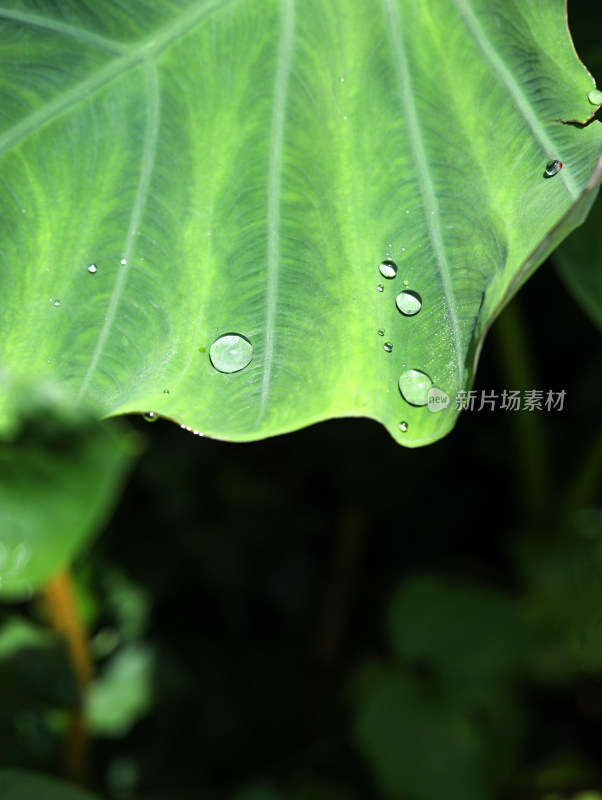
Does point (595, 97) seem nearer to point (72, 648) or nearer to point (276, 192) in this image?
point (276, 192)

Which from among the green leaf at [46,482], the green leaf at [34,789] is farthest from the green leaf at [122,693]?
the green leaf at [46,482]

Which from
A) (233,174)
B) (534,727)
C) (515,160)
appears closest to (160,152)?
(233,174)

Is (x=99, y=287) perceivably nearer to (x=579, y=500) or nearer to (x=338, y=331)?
(x=338, y=331)

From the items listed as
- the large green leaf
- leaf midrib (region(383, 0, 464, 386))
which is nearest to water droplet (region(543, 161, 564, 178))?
the large green leaf

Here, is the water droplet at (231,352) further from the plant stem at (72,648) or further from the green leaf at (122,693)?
the green leaf at (122,693)

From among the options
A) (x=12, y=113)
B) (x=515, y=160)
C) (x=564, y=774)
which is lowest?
(x=564, y=774)

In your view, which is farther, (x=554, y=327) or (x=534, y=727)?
(x=554, y=327)

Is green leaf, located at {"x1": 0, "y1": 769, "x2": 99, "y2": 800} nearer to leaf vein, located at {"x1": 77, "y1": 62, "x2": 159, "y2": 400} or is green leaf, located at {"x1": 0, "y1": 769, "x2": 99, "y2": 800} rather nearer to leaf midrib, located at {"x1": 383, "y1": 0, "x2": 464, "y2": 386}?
leaf vein, located at {"x1": 77, "y1": 62, "x2": 159, "y2": 400}
